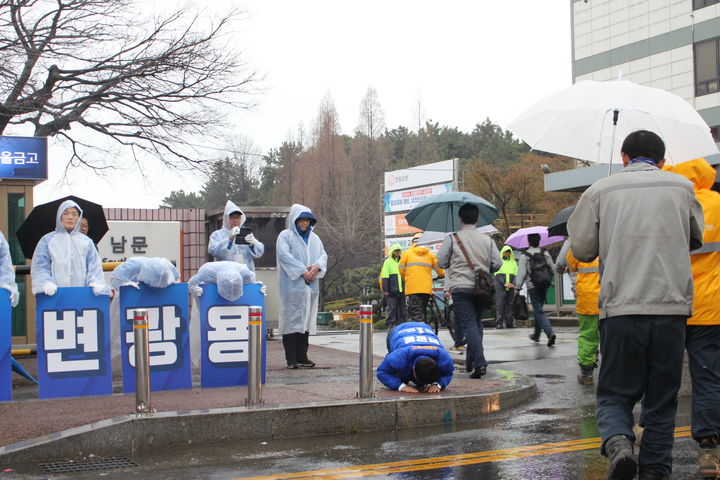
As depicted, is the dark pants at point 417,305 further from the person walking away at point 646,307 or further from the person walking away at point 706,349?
the person walking away at point 646,307

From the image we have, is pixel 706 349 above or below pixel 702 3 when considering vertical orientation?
below

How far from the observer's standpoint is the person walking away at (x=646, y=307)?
14.5ft

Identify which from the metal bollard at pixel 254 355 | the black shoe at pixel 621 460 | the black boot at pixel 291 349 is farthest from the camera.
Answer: the black boot at pixel 291 349

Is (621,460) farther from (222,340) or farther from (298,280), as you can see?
(298,280)

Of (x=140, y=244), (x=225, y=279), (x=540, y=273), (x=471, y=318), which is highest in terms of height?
(x=140, y=244)

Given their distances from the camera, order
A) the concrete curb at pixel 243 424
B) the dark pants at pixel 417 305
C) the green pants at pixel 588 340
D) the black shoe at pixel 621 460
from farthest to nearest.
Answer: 1. the dark pants at pixel 417 305
2. the green pants at pixel 588 340
3. the concrete curb at pixel 243 424
4. the black shoe at pixel 621 460

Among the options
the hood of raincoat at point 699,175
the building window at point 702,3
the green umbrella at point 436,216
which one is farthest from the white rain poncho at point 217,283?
the building window at point 702,3

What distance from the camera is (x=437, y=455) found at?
19.4 feet

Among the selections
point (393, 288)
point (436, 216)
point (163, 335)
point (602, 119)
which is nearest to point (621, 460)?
point (602, 119)

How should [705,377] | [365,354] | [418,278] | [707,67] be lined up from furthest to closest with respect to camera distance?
1. [707,67]
2. [418,278]
3. [365,354]
4. [705,377]

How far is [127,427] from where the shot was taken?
6.30 metres

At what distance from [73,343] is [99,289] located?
0.56 meters

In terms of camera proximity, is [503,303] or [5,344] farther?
[503,303]

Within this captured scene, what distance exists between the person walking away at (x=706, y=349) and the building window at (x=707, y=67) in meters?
30.9
